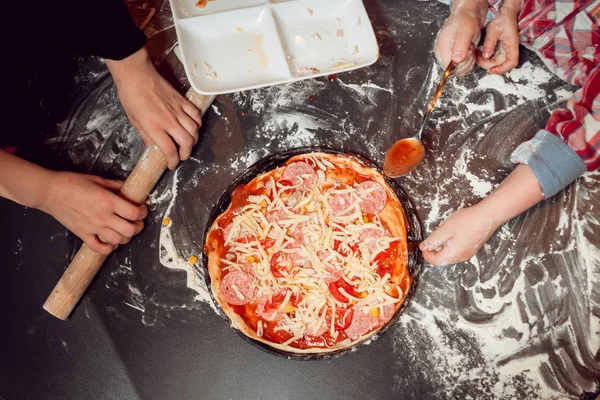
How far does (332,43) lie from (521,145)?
0.71 metres

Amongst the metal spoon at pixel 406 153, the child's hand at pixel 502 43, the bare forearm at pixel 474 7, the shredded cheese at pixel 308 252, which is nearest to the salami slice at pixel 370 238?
the shredded cheese at pixel 308 252

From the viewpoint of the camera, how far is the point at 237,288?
1375 mm

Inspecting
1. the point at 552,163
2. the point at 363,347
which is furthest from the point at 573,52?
the point at 363,347

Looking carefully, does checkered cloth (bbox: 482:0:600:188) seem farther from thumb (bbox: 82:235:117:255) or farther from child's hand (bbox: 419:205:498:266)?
thumb (bbox: 82:235:117:255)

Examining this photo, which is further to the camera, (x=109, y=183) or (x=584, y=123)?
(x=109, y=183)

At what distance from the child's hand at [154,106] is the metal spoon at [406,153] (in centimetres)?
68

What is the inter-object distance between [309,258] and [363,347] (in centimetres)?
32

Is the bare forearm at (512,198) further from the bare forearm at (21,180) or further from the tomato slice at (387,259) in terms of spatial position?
the bare forearm at (21,180)

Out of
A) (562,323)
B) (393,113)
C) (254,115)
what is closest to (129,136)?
(254,115)

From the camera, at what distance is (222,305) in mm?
1388

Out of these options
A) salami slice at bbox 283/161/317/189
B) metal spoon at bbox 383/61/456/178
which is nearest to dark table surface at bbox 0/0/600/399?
metal spoon at bbox 383/61/456/178

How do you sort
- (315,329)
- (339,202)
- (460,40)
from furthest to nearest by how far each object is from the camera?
(460,40) < (339,202) < (315,329)

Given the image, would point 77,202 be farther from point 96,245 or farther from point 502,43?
point 502,43

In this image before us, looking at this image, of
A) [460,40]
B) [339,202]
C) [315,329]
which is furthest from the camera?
[460,40]
